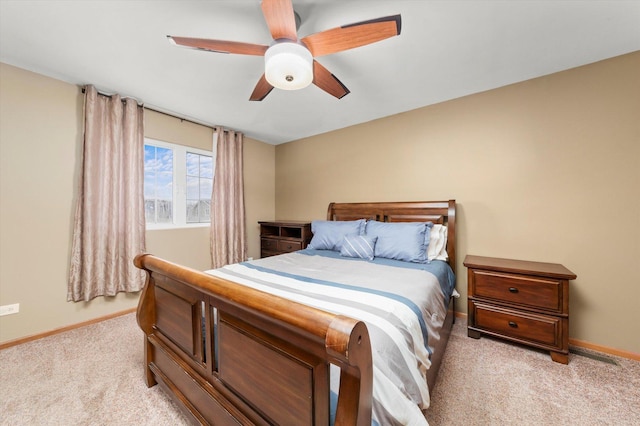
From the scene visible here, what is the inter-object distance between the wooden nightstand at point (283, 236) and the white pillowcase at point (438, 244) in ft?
5.64

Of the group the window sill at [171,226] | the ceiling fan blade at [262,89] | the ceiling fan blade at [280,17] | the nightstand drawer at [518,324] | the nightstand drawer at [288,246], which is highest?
the ceiling fan blade at [280,17]

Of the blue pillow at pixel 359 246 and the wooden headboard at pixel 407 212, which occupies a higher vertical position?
the wooden headboard at pixel 407 212

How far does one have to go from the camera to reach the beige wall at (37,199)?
2.14 m

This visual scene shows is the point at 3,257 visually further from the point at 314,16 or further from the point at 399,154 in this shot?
the point at 399,154

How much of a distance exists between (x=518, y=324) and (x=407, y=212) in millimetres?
1445

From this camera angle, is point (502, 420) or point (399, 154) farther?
point (399, 154)

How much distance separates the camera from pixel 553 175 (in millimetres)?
2240

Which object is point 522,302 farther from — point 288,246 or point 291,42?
point 288,246

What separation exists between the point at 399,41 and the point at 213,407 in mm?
2522

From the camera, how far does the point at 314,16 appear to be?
1.58m

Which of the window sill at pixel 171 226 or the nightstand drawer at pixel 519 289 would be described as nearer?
the nightstand drawer at pixel 519 289

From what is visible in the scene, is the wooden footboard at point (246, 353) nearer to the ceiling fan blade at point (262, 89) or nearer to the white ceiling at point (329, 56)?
the ceiling fan blade at point (262, 89)

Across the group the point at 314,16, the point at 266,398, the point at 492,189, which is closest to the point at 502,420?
the point at 266,398

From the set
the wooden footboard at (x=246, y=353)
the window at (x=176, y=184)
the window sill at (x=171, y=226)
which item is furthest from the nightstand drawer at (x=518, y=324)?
the window at (x=176, y=184)
